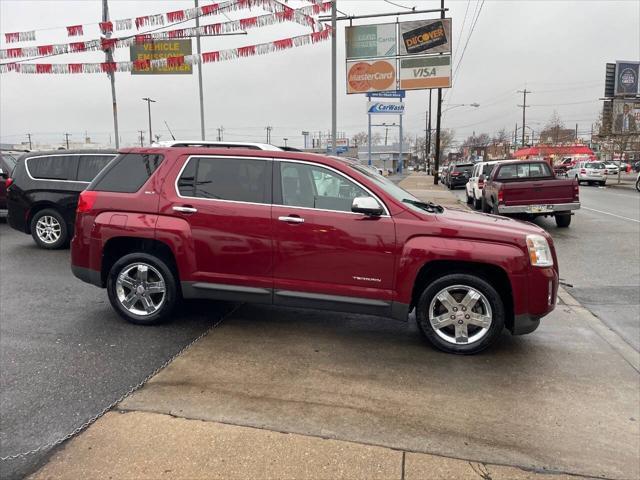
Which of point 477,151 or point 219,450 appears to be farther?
point 477,151

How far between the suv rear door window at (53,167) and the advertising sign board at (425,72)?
44.2 feet

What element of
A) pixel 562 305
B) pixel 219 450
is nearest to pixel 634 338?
pixel 562 305

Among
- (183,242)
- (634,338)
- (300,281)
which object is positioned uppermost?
(183,242)

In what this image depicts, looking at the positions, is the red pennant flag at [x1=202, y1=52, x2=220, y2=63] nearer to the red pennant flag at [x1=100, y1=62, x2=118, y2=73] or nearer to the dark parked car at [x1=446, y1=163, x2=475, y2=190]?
the red pennant flag at [x1=100, y1=62, x2=118, y2=73]

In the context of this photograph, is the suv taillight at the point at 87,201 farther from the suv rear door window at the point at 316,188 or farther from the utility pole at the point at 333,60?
the utility pole at the point at 333,60

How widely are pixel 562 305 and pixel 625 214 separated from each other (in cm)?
1239

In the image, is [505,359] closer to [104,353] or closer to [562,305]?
[562,305]

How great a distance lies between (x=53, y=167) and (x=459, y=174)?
2694cm

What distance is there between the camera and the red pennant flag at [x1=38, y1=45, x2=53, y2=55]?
14305mm

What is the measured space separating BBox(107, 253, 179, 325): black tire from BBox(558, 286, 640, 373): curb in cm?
425

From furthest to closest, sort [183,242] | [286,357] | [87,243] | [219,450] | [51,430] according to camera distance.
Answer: [87,243]
[183,242]
[286,357]
[51,430]
[219,450]

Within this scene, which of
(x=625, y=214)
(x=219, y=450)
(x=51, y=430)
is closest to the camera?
(x=219, y=450)

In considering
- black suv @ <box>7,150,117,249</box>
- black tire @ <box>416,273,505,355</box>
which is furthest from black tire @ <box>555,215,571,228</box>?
black suv @ <box>7,150,117,249</box>

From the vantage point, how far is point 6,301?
5.96 metres
